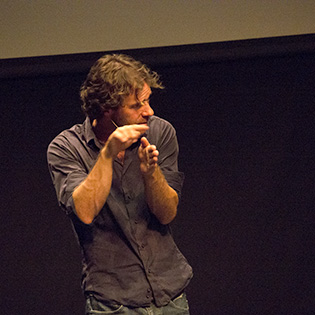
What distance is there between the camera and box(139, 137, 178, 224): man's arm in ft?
5.88

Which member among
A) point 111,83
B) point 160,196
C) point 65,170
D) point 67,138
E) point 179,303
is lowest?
point 179,303

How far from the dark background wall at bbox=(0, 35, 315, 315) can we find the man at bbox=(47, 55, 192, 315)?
1.12 m

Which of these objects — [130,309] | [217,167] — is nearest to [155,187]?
[130,309]

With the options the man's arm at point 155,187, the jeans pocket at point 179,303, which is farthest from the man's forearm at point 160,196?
the jeans pocket at point 179,303

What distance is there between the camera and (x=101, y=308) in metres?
1.83

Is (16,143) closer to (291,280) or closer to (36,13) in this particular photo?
(36,13)

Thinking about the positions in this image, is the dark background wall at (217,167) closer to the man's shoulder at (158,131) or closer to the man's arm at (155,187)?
the man's shoulder at (158,131)

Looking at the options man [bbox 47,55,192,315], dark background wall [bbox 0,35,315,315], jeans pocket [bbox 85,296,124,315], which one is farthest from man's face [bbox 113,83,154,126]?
dark background wall [bbox 0,35,315,315]

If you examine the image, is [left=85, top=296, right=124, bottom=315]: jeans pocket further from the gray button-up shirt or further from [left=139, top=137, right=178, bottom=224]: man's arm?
[left=139, top=137, right=178, bottom=224]: man's arm

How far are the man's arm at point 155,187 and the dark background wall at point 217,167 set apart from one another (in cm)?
129

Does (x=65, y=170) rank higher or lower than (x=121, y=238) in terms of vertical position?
higher

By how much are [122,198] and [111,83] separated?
375mm

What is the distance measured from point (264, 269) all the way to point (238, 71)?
3.47 feet

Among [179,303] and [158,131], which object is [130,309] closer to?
[179,303]
